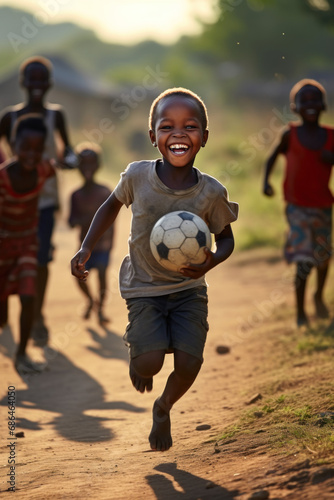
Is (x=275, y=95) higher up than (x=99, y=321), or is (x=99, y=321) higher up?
(x=275, y=95)

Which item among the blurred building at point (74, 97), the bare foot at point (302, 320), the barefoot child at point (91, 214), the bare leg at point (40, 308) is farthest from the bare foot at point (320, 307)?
the blurred building at point (74, 97)

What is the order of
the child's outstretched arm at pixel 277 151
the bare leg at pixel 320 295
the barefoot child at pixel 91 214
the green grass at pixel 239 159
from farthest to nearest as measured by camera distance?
the green grass at pixel 239 159 → the barefoot child at pixel 91 214 → the bare leg at pixel 320 295 → the child's outstretched arm at pixel 277 151

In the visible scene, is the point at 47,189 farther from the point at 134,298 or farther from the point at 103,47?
the point at 103,47

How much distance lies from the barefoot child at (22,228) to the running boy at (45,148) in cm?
92

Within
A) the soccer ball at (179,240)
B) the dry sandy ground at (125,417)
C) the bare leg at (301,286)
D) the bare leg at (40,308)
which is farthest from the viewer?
the bare leg at (40,308)

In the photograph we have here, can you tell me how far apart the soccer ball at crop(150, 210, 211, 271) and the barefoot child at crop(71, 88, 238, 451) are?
3.3 inches

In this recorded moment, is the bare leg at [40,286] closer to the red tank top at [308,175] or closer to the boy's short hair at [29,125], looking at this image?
the boy's short hair at [29,125]

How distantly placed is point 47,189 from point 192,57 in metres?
64.3

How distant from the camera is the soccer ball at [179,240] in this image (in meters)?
3.64

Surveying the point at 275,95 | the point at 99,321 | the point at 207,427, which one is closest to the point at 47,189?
the point at 99,321

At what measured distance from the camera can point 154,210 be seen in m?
3.87

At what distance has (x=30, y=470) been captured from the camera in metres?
3.91

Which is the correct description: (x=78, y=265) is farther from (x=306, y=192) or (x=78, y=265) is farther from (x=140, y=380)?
(x=306, y=192)

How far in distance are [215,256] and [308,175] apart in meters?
3.35
